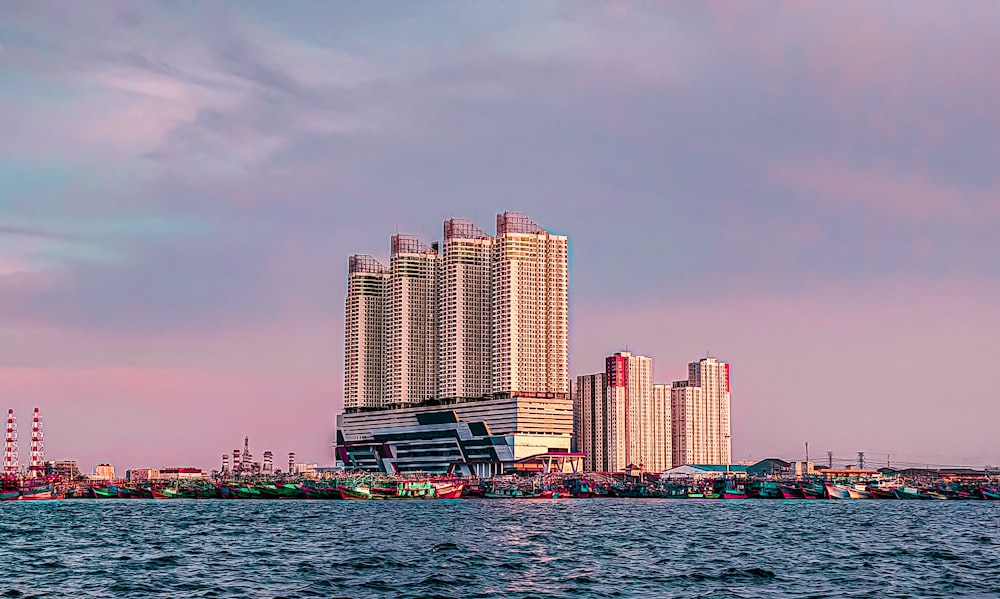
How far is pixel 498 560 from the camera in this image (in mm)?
79875

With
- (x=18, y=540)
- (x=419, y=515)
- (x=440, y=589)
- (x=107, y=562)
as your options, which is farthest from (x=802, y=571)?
(x=419, y=515)

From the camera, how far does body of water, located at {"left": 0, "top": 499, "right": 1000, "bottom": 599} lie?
6275cm

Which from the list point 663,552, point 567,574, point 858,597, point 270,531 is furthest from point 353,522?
point 858,597

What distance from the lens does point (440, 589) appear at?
62.0 metres

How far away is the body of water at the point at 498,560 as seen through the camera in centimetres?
6275

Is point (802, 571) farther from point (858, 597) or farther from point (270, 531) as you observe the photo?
point (270, 531)

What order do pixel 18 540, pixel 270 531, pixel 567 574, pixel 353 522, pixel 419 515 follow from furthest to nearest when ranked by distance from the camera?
pixel 419 515, pixel 353 522, pixel 270 531, pixel 18 540, pixel 567 574

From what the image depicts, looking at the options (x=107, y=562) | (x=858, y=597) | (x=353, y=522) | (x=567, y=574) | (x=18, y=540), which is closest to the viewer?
(x=858, y=597)

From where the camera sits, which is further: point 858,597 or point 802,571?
point 802,571

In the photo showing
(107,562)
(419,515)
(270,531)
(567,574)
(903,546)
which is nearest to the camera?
(567,574)

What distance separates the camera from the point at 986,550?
90.1 meters

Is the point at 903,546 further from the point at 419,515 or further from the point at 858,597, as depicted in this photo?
the point at 419,515

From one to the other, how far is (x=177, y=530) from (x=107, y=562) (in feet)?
133

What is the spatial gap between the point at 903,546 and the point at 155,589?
59.9 m
